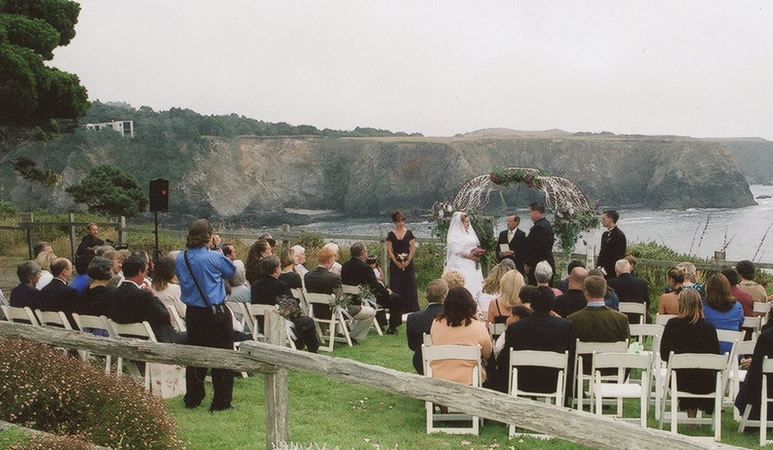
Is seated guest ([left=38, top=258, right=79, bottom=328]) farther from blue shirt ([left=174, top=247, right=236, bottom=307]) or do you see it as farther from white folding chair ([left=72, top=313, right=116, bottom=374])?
blue shirt ([left=174, top=247, right=236, bottom=307])

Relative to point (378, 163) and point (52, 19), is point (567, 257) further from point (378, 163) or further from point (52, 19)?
point (378, 163)

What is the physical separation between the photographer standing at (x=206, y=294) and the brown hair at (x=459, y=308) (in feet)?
6.34

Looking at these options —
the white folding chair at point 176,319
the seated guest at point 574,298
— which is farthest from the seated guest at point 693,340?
the white folding chair at point 176,319

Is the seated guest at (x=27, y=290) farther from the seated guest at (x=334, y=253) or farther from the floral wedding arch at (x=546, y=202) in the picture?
the floral wedding arch at (x=546, y=202)

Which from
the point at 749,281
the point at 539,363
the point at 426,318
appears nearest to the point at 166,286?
the point at 426,318

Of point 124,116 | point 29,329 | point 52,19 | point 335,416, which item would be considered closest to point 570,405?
point 335,416

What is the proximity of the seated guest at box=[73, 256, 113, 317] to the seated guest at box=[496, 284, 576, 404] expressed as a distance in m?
4.12

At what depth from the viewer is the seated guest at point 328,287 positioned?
9.58 metres

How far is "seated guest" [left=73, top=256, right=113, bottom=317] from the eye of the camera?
7496mm

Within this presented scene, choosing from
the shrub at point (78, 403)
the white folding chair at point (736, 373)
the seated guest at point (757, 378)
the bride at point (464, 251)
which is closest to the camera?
the shrub at point (78, 403)

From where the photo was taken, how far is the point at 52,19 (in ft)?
56.4

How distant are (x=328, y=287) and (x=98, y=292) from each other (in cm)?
299

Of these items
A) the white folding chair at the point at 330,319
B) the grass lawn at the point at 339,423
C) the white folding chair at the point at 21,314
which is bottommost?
the grass lawn at the point at 339,423

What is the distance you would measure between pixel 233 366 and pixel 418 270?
35.2 ft
